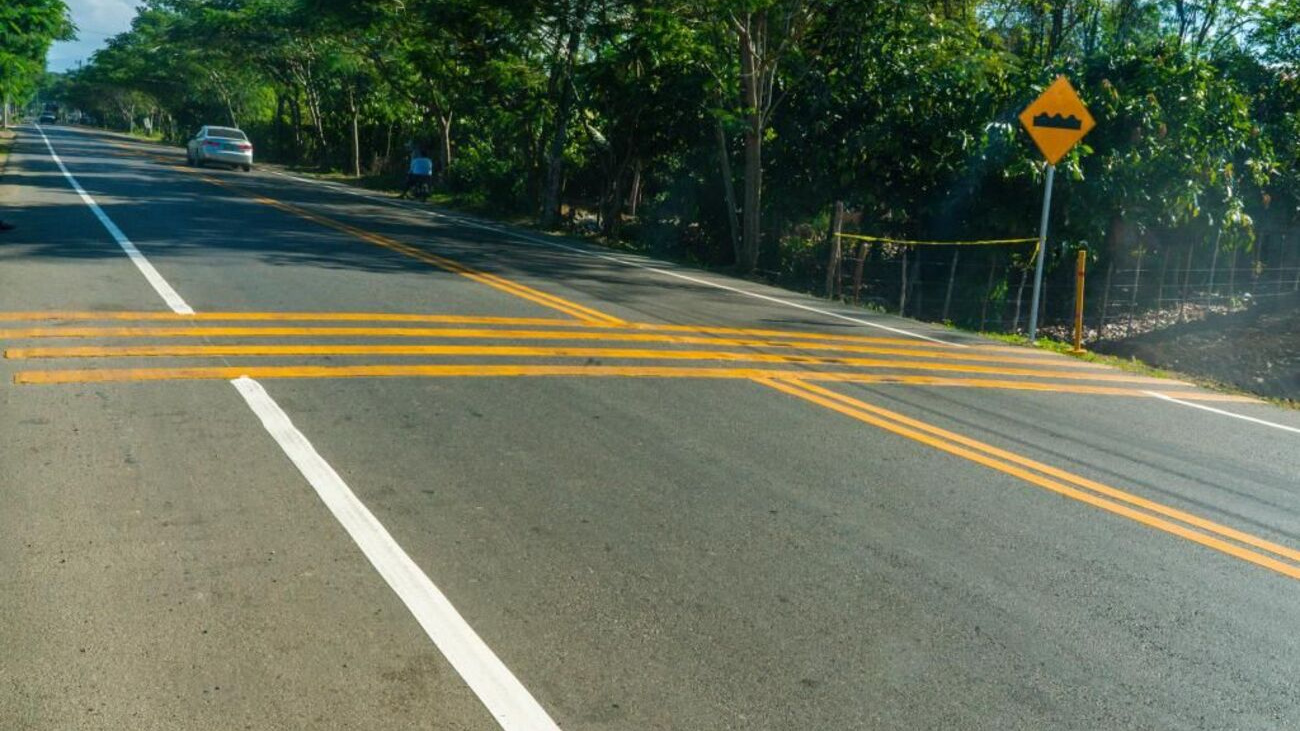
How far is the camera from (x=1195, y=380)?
42.1 feet

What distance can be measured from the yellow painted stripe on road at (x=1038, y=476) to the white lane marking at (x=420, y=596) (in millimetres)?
3958

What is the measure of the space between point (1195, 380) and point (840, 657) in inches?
390

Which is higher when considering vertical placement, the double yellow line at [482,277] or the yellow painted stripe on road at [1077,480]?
the double yellow line at [482,277]

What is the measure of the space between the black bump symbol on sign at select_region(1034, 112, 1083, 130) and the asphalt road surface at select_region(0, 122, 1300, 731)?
12.4 feet

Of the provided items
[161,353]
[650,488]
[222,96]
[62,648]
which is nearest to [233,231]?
[161,353]

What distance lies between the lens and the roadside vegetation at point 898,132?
66.5 feet

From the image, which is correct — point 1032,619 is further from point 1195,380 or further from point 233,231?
point 233,231

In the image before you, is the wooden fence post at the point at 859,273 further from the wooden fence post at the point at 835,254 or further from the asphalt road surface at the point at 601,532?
the asphalt road surface at the point at 601,532

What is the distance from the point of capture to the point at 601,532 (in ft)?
18.9

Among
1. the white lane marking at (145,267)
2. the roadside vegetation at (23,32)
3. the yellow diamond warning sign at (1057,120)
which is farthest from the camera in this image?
the roadside vegetation at (23,32)

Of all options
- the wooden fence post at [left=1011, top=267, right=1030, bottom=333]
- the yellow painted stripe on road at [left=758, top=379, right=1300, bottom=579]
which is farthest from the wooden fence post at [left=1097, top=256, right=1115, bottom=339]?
the yellow painted stripe on road at [left=758, top=379, right=1300, bottom=579]

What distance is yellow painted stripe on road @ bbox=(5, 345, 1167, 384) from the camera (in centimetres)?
911

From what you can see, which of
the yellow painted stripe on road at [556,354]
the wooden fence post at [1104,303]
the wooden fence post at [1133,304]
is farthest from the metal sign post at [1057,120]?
the wooden fence post at [1133,304]

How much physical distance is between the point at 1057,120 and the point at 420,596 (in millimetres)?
11557
